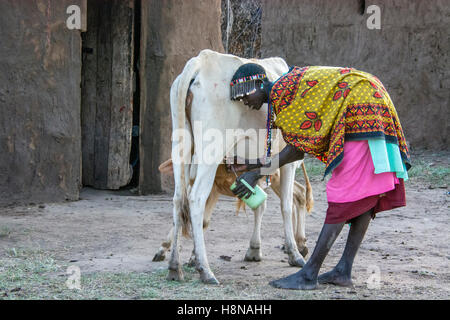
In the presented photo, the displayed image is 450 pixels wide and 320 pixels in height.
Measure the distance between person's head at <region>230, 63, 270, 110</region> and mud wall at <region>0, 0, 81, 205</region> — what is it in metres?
3.52

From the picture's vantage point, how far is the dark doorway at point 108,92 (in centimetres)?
828

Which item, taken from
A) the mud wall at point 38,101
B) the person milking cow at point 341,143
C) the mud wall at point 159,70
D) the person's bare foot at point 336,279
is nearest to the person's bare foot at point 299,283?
the person milking cow at point 341,143

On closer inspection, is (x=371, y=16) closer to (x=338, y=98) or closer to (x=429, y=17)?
(x=429, y=17)

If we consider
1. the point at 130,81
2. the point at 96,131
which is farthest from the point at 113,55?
the point at 96,131

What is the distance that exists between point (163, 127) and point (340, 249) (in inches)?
134

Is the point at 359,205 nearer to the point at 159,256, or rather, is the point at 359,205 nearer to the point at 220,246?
the point at 159,256

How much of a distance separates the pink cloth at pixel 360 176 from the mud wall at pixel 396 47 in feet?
22.5

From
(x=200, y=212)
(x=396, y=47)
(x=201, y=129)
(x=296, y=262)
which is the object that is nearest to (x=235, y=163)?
(x=201, y=129)

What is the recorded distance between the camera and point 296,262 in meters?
4.80

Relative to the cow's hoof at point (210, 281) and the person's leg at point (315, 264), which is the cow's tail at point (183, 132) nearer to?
the cow's hoof at point (210, 281)

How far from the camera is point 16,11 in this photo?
680cm

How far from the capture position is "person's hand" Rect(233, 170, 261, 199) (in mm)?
4039

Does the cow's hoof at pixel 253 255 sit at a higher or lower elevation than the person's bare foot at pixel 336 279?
lower

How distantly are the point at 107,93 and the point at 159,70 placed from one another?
97 centimetres
